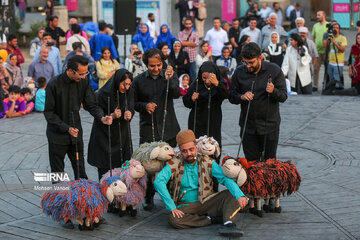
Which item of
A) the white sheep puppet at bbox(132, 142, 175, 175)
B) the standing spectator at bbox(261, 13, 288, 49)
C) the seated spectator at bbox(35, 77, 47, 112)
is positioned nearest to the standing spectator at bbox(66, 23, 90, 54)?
the seated spectator at bbox(35, 77, 47, 112)

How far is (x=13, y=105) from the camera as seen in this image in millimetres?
12859

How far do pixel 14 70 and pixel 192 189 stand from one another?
27.2 feet

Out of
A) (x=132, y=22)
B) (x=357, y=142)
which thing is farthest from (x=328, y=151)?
(x=132, y=22)

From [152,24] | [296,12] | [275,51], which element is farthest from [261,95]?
[296,12]

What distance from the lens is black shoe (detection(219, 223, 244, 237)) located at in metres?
6.45

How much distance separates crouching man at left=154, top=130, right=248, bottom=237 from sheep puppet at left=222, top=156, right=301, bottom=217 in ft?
0.42

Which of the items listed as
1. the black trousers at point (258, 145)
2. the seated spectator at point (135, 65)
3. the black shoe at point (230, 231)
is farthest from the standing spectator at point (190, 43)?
the black shoe at point (230, 231)

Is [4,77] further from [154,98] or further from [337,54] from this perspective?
[337,54]

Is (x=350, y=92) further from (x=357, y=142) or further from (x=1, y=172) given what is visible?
(x=1, y=172)

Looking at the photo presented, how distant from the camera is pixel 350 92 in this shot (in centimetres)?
1431

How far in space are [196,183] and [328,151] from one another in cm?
343

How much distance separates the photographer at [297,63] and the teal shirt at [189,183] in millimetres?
8019

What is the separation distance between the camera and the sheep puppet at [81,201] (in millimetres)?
6480

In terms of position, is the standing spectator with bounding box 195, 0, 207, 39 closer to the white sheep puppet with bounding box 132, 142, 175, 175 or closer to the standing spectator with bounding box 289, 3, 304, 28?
the standing spectator with bounding box 289, 3, 304, 28
